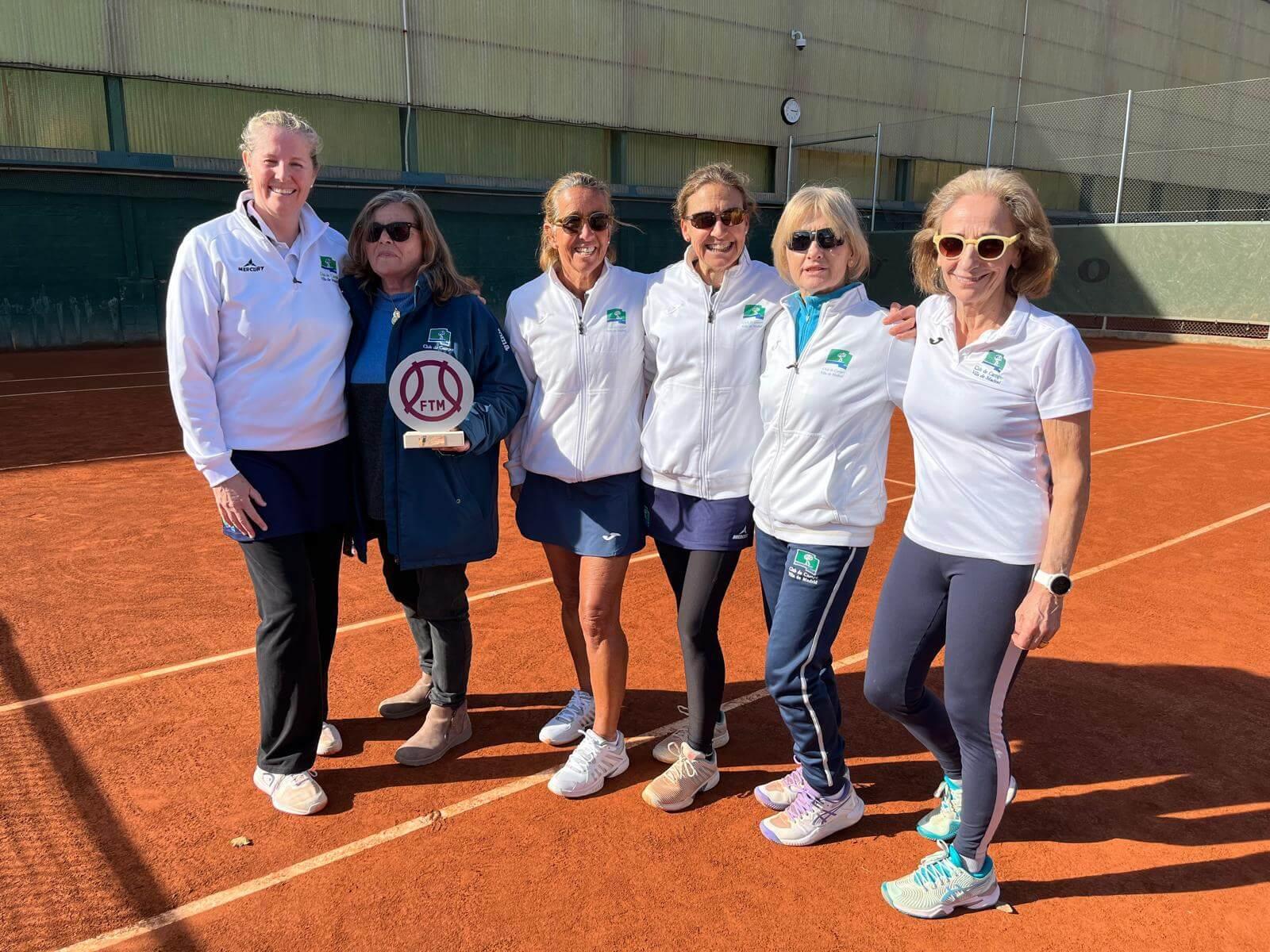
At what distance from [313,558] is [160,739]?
1126mm

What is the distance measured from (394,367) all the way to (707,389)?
3.58ft

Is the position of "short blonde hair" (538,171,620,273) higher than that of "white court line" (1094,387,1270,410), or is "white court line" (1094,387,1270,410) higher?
"short blonde hair" (538,171,620,273)

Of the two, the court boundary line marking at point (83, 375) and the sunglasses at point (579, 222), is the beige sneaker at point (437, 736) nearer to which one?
the sunglasses at point (579, 222)

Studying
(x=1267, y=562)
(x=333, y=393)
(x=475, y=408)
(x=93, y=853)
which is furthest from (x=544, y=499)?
(x=1267, y=562)

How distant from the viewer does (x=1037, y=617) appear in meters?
2.46

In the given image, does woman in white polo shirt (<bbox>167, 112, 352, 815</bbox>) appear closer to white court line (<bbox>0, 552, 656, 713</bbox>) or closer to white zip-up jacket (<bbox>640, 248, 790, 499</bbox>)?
white court line (<bbox>0, 552, 656, 713</bbox>)

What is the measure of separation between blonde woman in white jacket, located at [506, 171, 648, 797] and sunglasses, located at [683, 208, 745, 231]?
360mm

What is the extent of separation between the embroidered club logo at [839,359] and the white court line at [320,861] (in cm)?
186

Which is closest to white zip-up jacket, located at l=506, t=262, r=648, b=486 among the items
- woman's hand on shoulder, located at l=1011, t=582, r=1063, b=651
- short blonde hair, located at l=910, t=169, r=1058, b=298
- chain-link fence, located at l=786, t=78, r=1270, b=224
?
short blonde hair, located at l=910, t=169, r=1058, b=298

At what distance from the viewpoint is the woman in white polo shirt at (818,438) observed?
284 cm

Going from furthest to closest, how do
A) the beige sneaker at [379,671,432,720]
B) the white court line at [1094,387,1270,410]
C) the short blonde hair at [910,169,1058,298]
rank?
the white court line at [1094,387,1270,410], the beige sneaker at [379,671,432,720], the short blonde hair at [910,169,1058,298]

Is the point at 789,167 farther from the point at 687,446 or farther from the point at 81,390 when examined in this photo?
the point at 687,446

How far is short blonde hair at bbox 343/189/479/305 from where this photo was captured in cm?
334

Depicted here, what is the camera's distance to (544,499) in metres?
3.45
